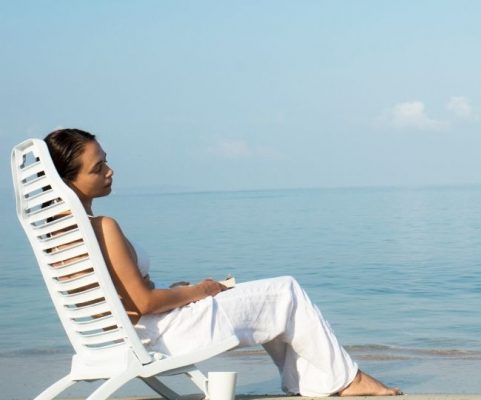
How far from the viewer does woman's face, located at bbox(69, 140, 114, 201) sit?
4707 mm

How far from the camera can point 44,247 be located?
467 cm

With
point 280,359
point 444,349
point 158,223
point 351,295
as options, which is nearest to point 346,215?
point 158,223

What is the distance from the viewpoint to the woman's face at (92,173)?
4.71 m

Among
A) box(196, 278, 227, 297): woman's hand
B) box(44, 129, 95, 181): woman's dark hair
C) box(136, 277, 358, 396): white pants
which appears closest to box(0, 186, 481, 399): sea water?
box(136, 277, 358, 396): white pants

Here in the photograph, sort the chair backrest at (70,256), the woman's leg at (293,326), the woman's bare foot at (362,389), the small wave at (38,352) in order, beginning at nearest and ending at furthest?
the chair backrest at (70,256) < the woman's leg at (293,326) < the woman's bare foot at (362,389) < the small wave at (38,352)

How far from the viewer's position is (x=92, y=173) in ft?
15.5

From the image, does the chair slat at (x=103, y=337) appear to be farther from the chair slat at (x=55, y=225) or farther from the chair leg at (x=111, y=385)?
the chair slat at (x=55, y=225)

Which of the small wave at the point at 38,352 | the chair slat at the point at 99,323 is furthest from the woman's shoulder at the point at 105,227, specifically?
the small wave at the point at 38,352

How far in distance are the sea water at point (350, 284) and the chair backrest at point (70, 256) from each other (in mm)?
2452

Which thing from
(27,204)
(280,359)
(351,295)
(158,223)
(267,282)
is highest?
(27,204)

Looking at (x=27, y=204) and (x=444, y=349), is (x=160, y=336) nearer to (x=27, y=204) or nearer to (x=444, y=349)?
(x=27, y=204)

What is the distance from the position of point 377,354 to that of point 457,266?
970 cm

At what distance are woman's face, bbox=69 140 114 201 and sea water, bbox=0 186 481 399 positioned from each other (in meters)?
2.62

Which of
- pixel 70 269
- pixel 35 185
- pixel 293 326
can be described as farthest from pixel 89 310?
pixel 293 326
